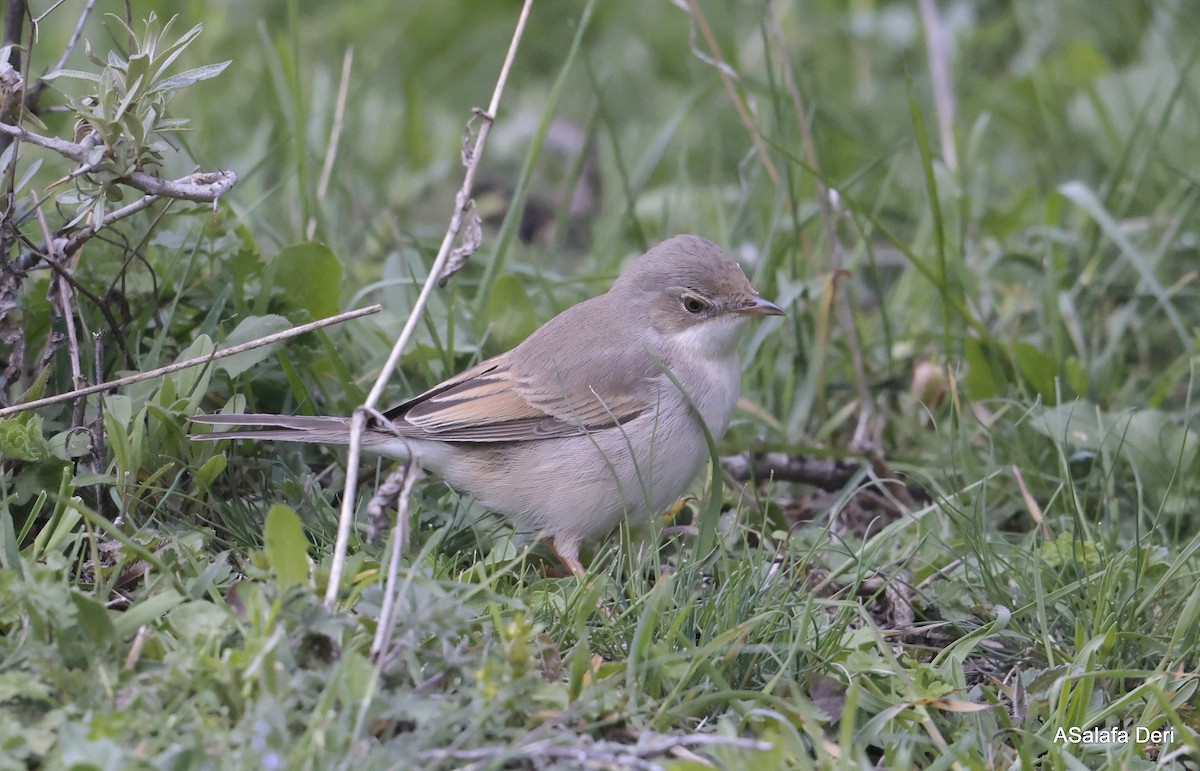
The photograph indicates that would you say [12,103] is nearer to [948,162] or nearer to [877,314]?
[877,314]

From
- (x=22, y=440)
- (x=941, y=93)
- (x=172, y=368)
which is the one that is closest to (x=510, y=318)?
(x=172, y=368)

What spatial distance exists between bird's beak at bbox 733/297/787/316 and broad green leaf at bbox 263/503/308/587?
88.0 inches

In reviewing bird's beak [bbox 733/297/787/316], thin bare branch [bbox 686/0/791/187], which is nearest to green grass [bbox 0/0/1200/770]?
thin bare branch [bbox 686/0/791/187]

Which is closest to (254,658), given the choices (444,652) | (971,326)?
(444,652)

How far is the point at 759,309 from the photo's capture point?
477 centimetres

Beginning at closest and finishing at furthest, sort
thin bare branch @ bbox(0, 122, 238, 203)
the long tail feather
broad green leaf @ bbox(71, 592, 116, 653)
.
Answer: broad green leaf @ bbox(71, 592, 116, 653) < thin bare branch @ bbox(0, 122, 238, 203) < the long tail feather

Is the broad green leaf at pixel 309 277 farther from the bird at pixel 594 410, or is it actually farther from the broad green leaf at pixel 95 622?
the broad green leaf at pixel 95 622

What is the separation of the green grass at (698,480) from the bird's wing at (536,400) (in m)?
0.29

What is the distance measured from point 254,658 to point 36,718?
20.6 inches

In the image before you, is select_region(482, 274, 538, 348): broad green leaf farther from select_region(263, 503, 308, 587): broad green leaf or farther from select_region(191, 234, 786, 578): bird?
select_region(263, 503, 308, 587): broad green leaf

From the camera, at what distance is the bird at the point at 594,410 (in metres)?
4.35

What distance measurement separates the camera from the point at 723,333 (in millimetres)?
4812

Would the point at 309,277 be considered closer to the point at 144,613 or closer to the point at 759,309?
the point at 759,309

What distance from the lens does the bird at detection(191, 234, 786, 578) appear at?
14.3 ft
